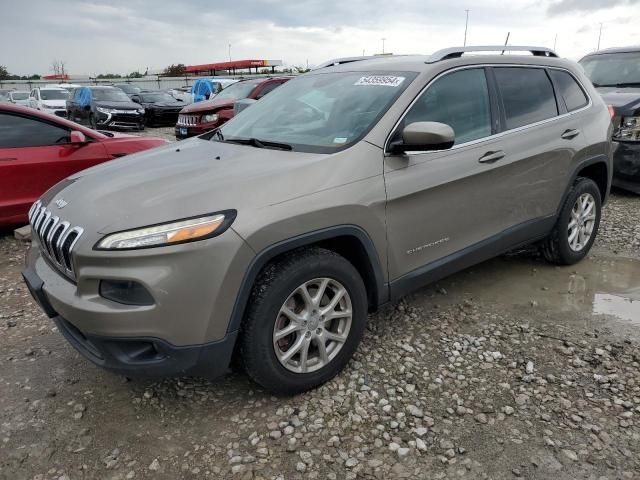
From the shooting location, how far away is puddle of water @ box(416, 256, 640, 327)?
3.82 meters

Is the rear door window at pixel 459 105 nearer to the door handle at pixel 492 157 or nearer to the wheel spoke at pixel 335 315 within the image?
the door handle at pixel 492 157

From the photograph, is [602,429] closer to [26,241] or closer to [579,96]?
[579,96]

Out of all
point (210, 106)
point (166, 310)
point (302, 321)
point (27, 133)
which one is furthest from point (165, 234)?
point (210, 106)

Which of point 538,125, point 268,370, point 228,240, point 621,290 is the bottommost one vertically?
point 621,290

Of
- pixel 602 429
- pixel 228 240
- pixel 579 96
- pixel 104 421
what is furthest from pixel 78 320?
pixel 579 96

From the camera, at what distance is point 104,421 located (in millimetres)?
2609

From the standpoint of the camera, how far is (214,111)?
1145cm

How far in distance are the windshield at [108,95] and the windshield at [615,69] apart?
1416 cm

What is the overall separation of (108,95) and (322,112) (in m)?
16.1

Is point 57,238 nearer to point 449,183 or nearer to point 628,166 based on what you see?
point 449,183

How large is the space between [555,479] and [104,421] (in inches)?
83.9

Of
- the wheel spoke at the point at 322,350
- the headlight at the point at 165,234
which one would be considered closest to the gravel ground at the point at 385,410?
the wheel spoke at the point at 322,350

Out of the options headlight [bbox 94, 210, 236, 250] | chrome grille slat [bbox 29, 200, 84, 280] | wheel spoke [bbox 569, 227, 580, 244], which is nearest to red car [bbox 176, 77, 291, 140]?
wheel spoke [bbox 569, 227, 580, 244]

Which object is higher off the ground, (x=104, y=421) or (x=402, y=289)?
(x=402, y=289)
